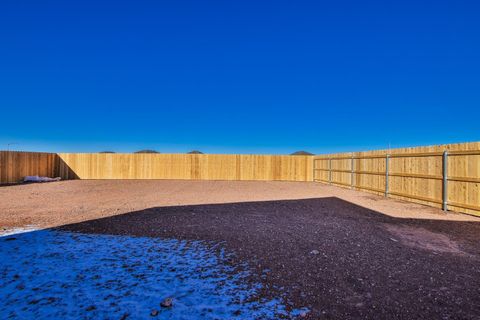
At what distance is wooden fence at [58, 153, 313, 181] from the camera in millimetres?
19516

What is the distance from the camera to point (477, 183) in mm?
6797

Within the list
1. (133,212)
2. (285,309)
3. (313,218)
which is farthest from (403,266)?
(133,212)

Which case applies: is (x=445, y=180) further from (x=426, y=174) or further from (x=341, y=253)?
(x=341, y=253)

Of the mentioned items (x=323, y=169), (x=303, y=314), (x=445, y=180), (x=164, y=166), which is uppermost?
(x=164, y=166)

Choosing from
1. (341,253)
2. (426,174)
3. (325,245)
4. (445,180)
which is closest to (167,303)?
(341,253)

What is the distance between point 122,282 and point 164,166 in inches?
682

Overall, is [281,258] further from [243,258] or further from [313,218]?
[313,218]

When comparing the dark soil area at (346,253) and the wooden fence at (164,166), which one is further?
the wooden fence at (164,166)

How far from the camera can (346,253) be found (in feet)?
12.6

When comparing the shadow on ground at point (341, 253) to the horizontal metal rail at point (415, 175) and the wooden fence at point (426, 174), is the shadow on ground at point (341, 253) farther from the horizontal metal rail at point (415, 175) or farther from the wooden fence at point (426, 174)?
the horizontal metal rail at point (415, 175)

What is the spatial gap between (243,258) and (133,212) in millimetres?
4124

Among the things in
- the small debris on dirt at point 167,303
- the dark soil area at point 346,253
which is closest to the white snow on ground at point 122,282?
the small debris on dirt at point 167,303

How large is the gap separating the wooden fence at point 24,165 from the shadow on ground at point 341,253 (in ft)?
43.9

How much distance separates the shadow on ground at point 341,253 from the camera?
2.49 meters
